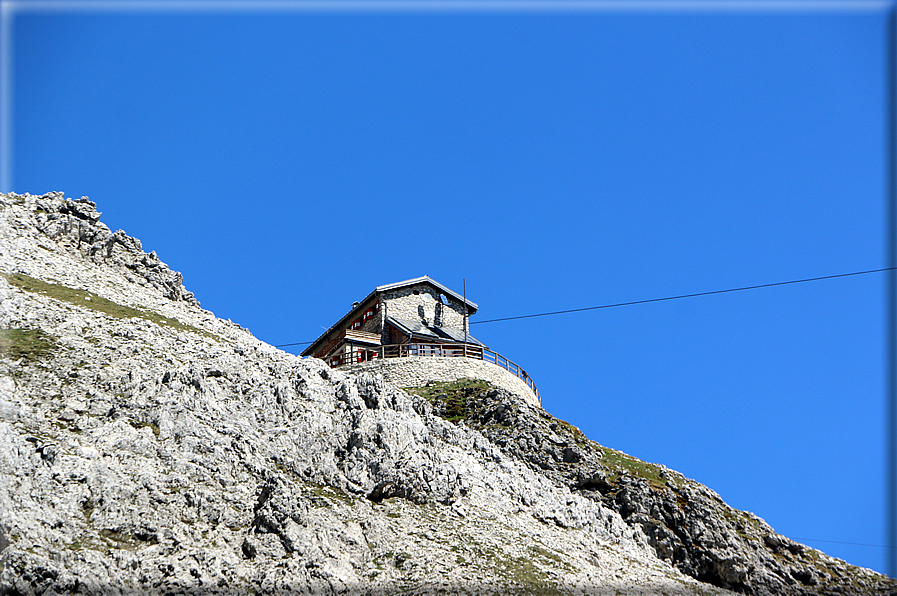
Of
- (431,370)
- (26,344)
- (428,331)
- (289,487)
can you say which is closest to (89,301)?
(26,344)

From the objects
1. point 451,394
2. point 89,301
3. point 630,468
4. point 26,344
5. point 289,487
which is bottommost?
point 289,487

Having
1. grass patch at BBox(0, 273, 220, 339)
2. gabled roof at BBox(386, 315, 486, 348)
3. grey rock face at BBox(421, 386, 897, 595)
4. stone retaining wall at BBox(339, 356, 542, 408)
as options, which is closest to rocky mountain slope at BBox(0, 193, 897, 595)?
grey rock face at BBox(421, 386, 897, 595)

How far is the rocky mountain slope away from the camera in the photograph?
31188 millimetres

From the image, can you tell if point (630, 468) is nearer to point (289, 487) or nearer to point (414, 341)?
point (289, 487)

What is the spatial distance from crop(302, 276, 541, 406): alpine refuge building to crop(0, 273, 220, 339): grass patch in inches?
584

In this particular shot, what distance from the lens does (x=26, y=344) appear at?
1561 inches

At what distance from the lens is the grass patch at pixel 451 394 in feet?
164

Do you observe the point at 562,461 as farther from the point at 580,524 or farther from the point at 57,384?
the point at 57,384

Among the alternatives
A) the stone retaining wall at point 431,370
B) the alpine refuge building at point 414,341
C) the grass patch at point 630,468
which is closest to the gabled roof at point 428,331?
the alpine refuge building at point 414,341

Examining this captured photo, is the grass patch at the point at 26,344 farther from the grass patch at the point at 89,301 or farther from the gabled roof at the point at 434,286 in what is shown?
the gabled roof at the point at 434,286

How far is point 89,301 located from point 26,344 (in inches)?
314

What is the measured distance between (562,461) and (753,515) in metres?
9.53

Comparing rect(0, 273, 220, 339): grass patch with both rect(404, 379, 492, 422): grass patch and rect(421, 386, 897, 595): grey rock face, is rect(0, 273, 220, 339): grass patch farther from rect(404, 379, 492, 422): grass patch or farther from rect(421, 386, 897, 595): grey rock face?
rect(421, 386, 897, 595): grey rock face

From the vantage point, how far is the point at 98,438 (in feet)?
114
